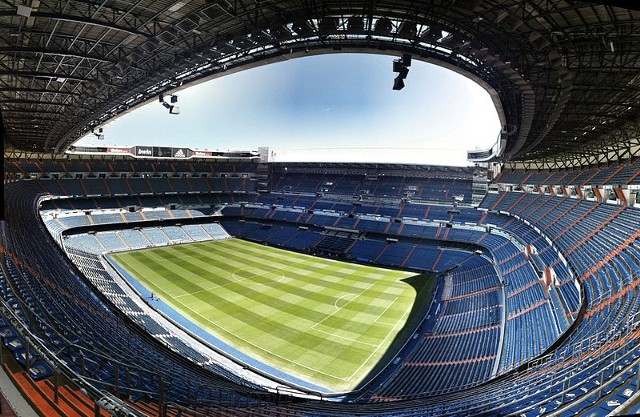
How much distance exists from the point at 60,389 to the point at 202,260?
3376cm

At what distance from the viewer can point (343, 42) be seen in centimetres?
1307

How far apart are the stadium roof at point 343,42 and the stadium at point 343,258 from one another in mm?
100

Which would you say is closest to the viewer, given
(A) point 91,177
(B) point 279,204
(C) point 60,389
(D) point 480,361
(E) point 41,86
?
(C) point 60,389

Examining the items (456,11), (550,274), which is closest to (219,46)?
(456,11)

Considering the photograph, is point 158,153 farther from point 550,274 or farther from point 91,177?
point 550,274

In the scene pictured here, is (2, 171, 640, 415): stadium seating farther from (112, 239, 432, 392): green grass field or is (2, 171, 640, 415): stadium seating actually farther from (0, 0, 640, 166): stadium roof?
(0, 0, 640, 166): stadium roof

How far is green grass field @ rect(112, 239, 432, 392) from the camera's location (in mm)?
18516

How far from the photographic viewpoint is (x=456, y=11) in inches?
420

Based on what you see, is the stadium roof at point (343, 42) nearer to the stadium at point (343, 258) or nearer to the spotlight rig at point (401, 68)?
the stadium at point (343, 258)

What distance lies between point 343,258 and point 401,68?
28.8m

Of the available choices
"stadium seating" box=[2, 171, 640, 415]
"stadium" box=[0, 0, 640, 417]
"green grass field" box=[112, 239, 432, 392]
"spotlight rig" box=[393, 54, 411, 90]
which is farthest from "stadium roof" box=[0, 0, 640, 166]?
"green grass field" box=[112, 239, 432, 392]

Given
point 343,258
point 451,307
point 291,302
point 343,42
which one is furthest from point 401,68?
point 343,258

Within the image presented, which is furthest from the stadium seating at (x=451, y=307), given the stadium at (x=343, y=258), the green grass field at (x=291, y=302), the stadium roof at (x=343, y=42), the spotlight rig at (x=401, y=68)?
the spotlight rig at (x=401, y=68)

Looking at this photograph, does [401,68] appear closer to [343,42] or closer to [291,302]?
[343,42]
